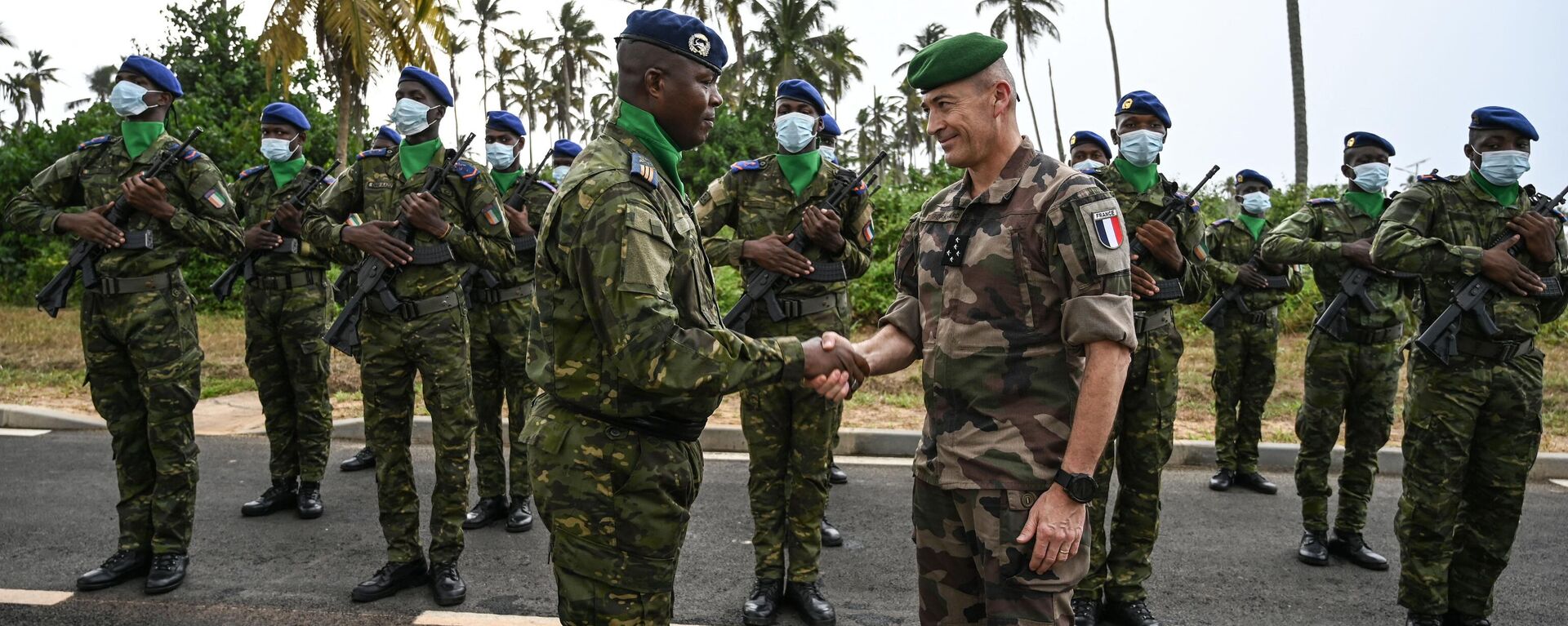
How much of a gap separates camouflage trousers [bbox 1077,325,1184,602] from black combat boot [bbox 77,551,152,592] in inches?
170

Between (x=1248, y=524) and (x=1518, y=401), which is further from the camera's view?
(x=1248, y=524)

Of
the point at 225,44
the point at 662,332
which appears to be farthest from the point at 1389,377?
the point at 225,44

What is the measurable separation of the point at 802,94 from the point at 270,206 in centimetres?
372

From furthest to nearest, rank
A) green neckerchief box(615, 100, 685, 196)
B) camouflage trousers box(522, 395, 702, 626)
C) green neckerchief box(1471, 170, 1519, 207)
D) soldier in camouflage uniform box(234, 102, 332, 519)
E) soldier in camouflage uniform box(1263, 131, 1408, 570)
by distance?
soldier in camouflage uniform box(234, 102, 332, 519)
soldier in camouflage uniform box(1263, 131, 1408, 570)
green neckerchief box(1471, 170, 1519, 207)
green neckerchief box(615, 100, 685, 196)
camouflage trousers box(522, 395, 702, 626)

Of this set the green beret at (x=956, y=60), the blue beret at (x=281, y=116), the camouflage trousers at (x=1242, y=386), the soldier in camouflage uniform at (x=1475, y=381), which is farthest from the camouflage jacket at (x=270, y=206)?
the camouflage trousers at (x=1242, y=386)

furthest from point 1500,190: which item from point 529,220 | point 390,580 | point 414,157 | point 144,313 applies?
point 144,313

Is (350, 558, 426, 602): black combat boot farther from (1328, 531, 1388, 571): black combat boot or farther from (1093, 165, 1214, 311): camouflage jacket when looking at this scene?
(1328, 531, 1388, 571): black combat boot

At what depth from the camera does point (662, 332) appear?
2.23 m

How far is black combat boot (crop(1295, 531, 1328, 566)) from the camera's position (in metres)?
5.00

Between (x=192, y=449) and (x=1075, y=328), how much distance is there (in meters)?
4.28

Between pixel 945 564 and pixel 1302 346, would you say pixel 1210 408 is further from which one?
pixel 945 564

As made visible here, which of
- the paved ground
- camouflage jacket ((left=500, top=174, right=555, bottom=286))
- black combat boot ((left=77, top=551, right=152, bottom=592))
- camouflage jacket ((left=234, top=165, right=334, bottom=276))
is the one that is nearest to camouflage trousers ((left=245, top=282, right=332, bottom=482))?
camouflage jacket ((left=234, top=165, right=334, bottom=276))

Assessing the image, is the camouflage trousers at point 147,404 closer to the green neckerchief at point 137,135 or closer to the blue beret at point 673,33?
the green neckerchief at point 137,135

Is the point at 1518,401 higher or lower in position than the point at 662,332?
lower
